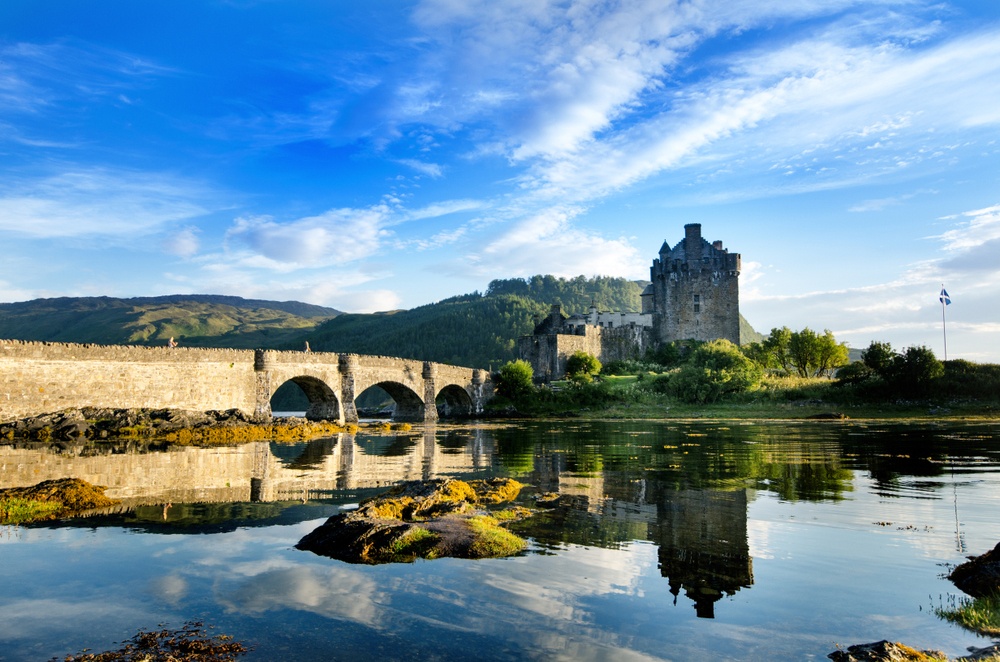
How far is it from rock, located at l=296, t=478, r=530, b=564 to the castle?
2663 inches

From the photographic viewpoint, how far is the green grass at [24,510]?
13531 millimetres

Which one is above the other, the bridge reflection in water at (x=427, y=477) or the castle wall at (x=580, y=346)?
the castle wall at (x=580, y=346)

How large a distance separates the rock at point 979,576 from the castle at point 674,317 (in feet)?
235

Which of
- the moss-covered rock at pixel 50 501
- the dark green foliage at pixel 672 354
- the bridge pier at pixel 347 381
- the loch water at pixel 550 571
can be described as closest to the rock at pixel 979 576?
the loch water at pixel 550 571

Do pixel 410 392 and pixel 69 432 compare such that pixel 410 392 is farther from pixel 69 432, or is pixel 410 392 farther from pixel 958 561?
pixel 958 561

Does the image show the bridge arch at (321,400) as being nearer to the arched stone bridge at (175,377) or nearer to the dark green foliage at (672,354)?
the arched stone bridge at (175,377)

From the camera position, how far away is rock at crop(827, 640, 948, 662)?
6.60 meters

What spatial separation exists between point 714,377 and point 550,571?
61.1 meters

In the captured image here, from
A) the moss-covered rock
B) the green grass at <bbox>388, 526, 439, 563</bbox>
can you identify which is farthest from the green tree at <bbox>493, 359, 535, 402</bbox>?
the green grass at <bbox>388, 526, 439, 563</bbox>

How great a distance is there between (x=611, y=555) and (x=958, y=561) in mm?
5558

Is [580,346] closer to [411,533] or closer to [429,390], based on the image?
[429,390]

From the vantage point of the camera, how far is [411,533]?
11711 millimetres

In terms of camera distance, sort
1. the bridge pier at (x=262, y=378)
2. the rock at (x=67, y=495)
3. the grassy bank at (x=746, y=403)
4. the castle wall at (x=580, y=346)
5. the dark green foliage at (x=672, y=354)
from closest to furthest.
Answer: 1. the rock at (x=67, y=495)
2. the bridge pier at (x=262, y=378)
3. the grassy bank at (x=746, y=403)
4. the castle wall at (x=580, y=346)
5. the dark green foliage at (x=672, y=354)

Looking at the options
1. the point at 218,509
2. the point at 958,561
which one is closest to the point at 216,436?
the point at 218,509
